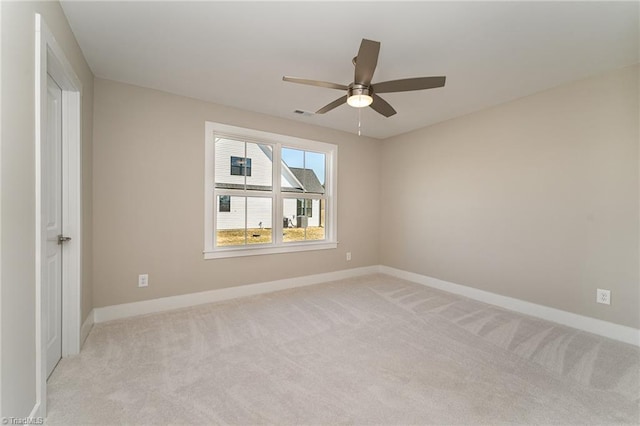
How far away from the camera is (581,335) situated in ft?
8.55

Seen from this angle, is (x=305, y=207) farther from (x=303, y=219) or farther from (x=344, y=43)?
(x=344, y=43)

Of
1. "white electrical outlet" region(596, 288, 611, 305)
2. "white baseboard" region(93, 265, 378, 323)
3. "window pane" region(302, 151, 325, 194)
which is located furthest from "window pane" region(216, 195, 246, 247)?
"white electrical outlet" region(596, 288, 611, 305)

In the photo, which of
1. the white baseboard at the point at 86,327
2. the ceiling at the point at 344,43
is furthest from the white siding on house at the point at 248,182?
the white baseboard at the point at 86,327

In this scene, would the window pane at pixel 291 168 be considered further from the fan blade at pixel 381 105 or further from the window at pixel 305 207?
the fan blade at pixel 381 105

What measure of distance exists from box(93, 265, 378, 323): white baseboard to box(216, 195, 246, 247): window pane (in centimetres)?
62

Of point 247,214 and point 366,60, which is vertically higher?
point 366,60

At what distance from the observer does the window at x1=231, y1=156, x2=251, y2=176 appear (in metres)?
3.66

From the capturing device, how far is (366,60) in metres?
1.87

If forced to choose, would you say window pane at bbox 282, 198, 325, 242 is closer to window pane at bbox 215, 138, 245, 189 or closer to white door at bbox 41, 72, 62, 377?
window pane at bbox 215, 138, 245, 189

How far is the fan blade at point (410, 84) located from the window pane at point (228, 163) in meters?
2.15

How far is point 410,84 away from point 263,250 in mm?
2744

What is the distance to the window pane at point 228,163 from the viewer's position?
3.55 meters

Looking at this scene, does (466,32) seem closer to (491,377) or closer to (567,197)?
(567,197)

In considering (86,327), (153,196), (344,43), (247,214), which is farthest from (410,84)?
(86,327)
